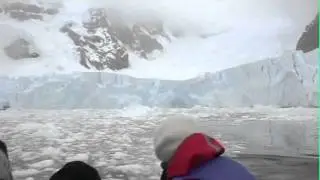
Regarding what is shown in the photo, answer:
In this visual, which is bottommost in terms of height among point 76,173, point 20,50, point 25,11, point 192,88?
point 192,88

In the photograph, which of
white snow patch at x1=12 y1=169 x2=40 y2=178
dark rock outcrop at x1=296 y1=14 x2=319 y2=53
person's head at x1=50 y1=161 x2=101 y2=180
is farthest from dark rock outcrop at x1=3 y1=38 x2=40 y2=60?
person's head at x1=50 y1=161 x2=101 y2=180

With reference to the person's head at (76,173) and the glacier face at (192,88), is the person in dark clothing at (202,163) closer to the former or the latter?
the person's head at (76,173)

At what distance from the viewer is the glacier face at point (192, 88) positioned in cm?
370

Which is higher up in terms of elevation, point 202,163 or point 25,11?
point 202,163

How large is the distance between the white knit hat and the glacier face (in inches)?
117

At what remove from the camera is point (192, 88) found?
408 cm

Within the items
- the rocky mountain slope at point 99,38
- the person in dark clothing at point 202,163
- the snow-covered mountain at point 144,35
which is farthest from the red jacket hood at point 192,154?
the rocky mountain slope at point 99,38

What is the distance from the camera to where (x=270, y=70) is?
4.22m

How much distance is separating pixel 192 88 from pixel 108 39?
883 mm

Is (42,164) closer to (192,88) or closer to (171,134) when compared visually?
(171,134)

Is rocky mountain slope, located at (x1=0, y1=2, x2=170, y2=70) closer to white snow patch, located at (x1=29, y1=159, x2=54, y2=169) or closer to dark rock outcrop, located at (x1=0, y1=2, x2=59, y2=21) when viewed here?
dark rock outcrop, located at (x1=0, y1=2, x2=59, y2=21)

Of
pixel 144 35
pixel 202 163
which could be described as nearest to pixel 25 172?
pixel 202 163

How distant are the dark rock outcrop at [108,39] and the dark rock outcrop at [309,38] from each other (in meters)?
1.24

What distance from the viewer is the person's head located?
570mm
